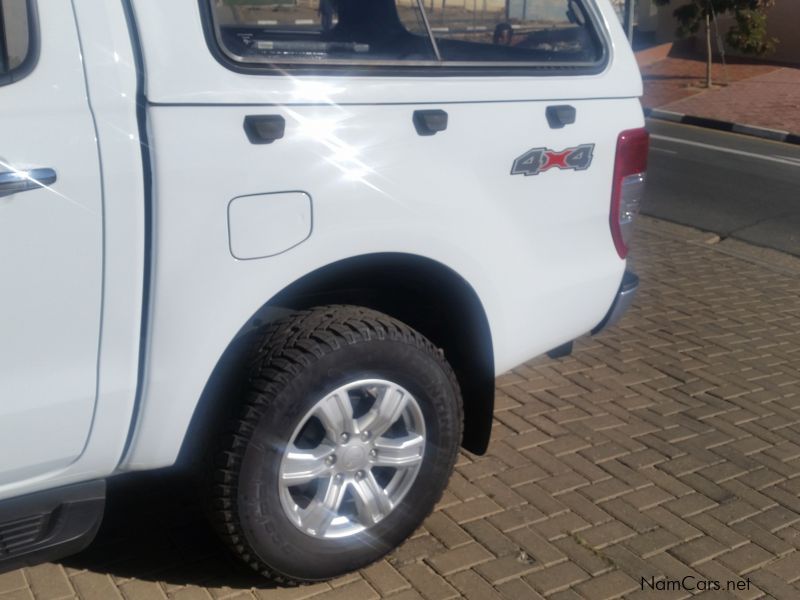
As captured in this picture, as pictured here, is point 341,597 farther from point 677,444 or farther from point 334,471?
point 677,444

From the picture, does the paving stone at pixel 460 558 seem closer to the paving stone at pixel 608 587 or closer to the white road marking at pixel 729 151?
the paving stone at pixel 608 587

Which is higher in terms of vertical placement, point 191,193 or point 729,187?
point 191,193

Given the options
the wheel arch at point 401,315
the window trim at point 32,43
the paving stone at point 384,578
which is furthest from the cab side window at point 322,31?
the paving stone at point 384,578

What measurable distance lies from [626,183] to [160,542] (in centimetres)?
201

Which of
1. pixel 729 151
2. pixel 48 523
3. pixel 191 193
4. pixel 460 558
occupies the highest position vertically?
pixel 191 193

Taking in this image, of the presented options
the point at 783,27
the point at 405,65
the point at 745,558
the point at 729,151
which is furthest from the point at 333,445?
the point at 783,27

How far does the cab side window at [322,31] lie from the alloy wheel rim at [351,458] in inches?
38.3

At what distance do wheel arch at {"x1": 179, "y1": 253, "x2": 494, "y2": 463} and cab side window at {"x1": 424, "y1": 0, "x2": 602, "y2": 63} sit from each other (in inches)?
30.5

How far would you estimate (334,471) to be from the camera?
3.12 metres

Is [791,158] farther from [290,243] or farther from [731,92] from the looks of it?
[290,243]

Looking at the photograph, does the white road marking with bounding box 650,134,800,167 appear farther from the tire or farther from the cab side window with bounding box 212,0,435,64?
the tire

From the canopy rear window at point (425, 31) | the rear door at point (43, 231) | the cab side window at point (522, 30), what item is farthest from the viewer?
the cab side window at point (522, 30)

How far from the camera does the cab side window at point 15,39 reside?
7.84 feet

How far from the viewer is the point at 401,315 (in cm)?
349
